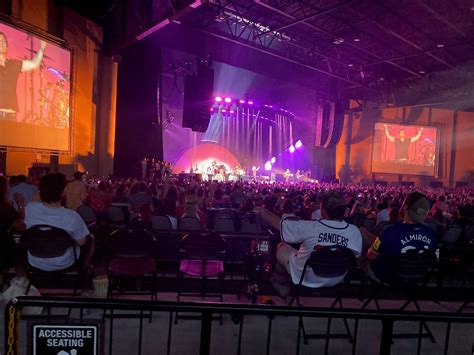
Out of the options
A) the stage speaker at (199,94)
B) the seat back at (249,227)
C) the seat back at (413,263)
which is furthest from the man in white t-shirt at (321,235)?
the stage speaker at (199,94)

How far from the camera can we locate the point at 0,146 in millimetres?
9297

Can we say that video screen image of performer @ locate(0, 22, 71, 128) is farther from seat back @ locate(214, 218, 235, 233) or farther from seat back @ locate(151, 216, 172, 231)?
seat back @ locate(214, 218, 235, 233)

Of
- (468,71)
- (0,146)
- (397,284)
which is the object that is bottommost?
(397,284)

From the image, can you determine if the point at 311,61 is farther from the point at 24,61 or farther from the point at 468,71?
the point at 24,61

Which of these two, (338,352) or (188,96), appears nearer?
(338,352)

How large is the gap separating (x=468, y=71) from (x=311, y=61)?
7666 mm

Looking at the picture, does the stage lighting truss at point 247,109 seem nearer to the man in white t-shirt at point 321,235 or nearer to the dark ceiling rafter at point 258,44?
the dark ceiling rafter at point 258,44

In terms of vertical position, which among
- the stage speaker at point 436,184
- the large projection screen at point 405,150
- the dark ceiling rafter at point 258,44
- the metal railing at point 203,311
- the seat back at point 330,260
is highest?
the dark ceiling rafter at point 258,44

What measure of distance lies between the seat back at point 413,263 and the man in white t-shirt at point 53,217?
3053mm

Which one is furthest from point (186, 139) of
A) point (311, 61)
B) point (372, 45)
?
point (372, 45)

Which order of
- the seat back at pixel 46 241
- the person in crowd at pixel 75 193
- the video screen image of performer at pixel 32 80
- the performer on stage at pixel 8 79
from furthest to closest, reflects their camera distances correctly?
the video screen image of performer at pixel 32 80
the performer on stage at pixel 8 79
the person in crowd at pixel 75 193
the seat back at pixel 46 241

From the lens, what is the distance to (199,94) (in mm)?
13727

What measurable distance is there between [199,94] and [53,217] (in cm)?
1084

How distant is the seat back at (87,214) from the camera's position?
6.47m
